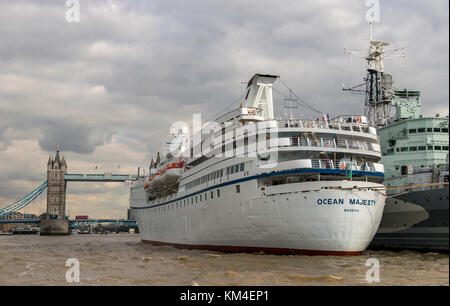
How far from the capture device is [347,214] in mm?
29484

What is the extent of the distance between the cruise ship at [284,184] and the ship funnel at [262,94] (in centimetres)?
10

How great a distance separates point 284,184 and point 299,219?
2.72 meters

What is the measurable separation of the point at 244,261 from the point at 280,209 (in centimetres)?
463

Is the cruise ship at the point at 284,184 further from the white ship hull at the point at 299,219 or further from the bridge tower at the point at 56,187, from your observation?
the bridge tower at the point at 56,187

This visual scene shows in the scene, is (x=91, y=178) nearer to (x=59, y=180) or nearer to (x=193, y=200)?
(x=59, y=180)

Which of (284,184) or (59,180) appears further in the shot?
(59,180)

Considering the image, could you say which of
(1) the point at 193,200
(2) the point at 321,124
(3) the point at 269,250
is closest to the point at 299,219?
(3) the point at 269,250

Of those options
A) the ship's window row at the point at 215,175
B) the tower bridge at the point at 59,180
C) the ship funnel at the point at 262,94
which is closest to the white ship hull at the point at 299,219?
the ship's window row at the point at 215,175

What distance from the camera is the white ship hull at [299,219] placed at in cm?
2944

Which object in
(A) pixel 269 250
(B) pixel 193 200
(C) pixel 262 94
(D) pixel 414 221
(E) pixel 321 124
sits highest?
(C) pixel 262 94

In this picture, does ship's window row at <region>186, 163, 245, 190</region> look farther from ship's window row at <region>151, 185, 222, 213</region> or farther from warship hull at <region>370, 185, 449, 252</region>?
warship hull at <region>370, 185, 449, 252</region>

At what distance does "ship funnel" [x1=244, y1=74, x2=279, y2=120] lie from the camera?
4391cm

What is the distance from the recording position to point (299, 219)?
30000 mm
